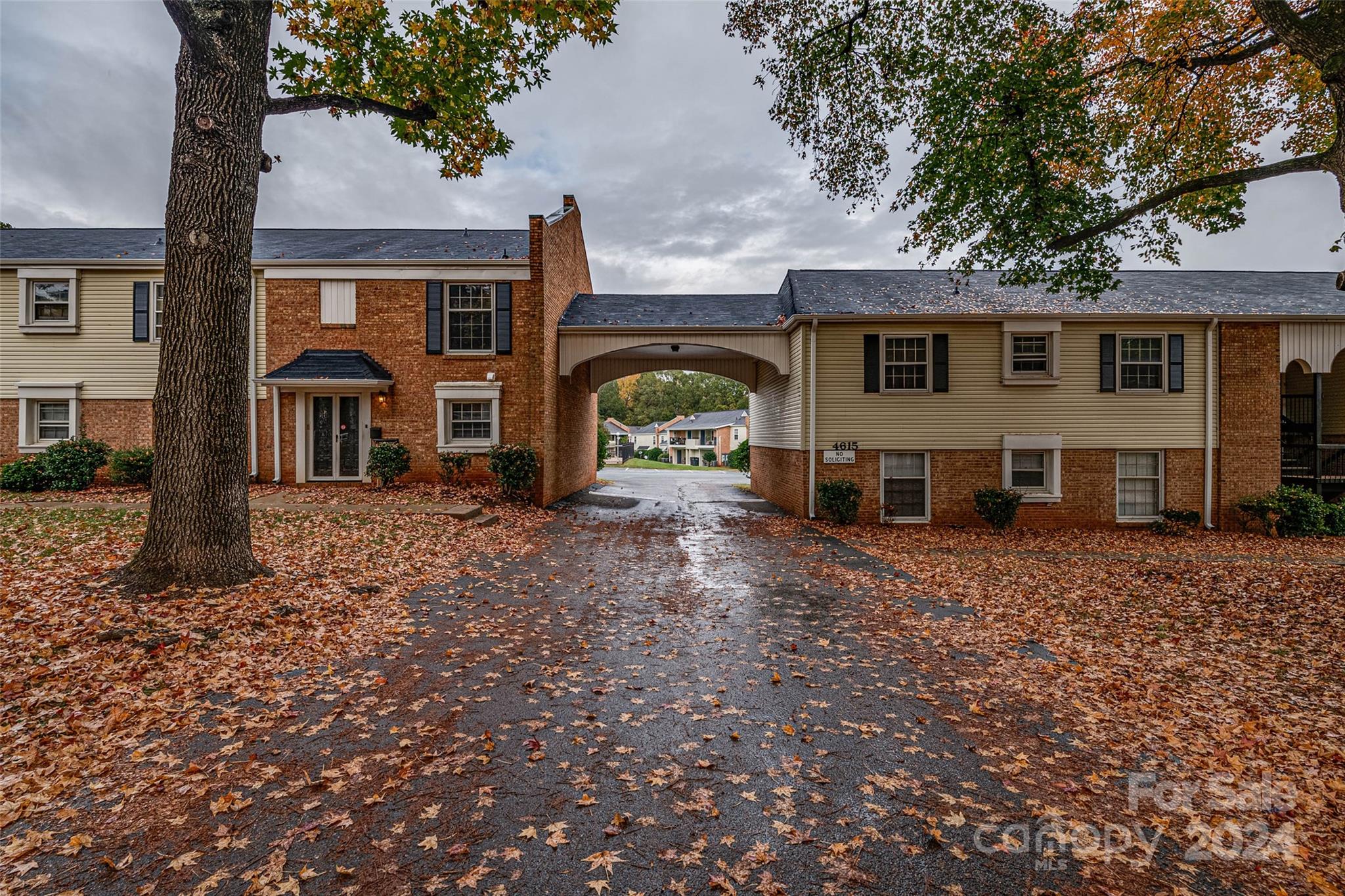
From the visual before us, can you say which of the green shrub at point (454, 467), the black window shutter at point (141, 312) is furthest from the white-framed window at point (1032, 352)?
the black window shutter at point (141, 312)

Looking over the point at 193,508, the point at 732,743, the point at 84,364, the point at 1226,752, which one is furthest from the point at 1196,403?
the point at 84,364

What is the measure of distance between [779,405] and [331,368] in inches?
460

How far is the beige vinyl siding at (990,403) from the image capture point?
13094mm

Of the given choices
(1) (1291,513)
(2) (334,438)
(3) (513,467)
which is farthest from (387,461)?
(1) (1291,513)

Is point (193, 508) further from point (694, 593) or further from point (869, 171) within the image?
point (869, 171)

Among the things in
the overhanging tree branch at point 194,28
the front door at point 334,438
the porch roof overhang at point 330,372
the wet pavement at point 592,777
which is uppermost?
the overhanging tree branch at point 194,28

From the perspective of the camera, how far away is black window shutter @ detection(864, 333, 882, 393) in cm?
1316

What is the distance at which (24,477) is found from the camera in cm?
1205

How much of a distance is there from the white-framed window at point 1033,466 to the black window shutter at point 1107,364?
67.8 inches

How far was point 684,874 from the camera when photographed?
90.4 inches

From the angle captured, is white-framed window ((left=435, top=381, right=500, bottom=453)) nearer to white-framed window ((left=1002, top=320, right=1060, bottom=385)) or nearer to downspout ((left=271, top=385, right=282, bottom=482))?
downspout ((left=271, top=385, right=282, bottom=482))

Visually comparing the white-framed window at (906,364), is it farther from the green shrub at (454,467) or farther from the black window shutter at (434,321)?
the black window shutter at (434,321)

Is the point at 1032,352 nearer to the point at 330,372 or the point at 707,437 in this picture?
the point at 330,372

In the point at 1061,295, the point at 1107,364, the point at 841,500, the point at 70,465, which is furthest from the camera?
the point at 1061,295
